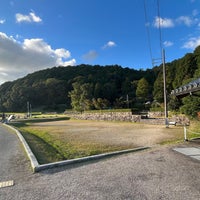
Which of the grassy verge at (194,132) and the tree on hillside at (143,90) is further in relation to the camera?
the tree on hillside at (143,90)

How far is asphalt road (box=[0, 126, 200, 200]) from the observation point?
2857mm

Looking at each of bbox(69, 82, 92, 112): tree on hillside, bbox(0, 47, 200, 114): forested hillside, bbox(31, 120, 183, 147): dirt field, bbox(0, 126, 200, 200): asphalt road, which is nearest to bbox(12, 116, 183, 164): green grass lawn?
bbox(31, 120, 183, 147): dirt field

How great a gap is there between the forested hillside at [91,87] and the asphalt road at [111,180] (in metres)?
28.8

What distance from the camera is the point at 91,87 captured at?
3884 centimetres

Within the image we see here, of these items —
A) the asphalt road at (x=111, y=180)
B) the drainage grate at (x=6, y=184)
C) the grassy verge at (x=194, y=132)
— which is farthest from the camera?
the grassy verge at (x=194, y=132)

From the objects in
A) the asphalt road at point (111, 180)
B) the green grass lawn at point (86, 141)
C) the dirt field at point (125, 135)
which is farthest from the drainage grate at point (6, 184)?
the dirt field at point (125, 135)

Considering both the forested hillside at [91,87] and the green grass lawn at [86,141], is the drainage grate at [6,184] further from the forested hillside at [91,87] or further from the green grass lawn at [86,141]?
the forested hillside at [91,87]

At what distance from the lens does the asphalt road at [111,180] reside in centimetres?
286

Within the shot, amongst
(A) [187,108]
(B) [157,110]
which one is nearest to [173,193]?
(A) [187,108]

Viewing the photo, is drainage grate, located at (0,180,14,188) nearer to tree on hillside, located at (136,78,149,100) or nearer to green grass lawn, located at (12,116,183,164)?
green grass lawn, located at (12,116,183,164)

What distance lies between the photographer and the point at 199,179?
11.2ft

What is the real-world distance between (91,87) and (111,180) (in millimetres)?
35766

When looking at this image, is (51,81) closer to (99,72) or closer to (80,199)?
(99,72)

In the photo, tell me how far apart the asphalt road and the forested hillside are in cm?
2880
